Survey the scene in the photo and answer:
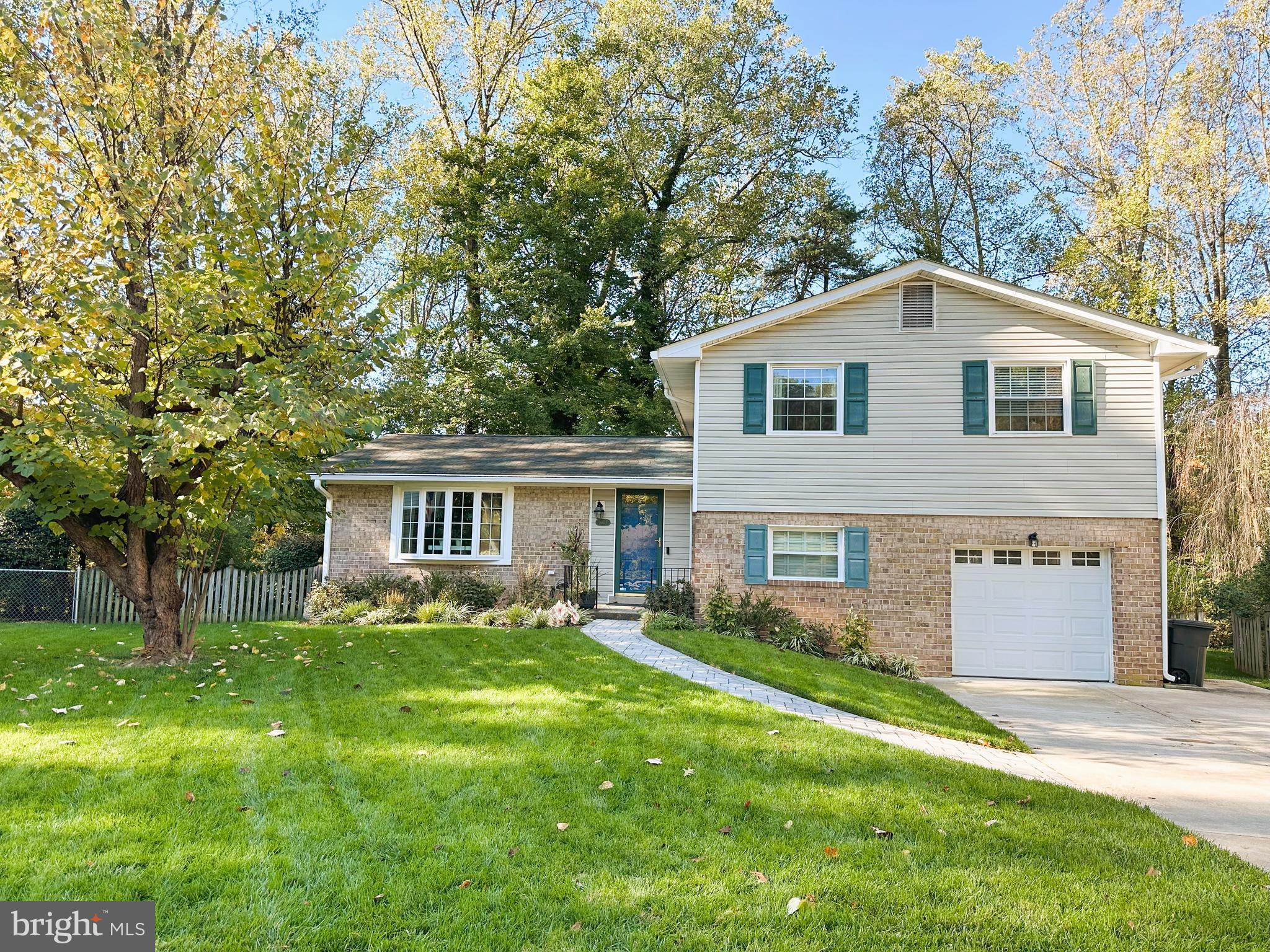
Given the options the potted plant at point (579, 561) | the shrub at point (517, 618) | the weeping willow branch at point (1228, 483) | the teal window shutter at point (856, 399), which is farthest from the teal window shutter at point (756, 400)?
the weeping willow branch at point (1228, 483)

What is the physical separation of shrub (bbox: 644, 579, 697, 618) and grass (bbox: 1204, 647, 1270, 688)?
8.84m

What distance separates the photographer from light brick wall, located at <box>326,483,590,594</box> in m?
15.0

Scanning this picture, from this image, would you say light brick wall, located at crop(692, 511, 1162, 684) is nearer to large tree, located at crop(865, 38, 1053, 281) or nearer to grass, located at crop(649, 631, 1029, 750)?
grass, located at crop(649, 631, 1029, 750)

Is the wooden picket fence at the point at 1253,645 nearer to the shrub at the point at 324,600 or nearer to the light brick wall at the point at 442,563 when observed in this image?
the light brick wall at the point at 442,563

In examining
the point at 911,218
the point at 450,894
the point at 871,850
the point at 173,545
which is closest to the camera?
the point at 450,894

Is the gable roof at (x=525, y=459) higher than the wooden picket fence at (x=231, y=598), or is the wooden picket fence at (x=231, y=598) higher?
the gable roof at (x=525, y=459)

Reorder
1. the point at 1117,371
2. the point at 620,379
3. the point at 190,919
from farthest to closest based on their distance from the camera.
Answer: the point at 620,379
the point at 1117,371
the point at 190,919

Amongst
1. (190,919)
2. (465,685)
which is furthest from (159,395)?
(190,919)

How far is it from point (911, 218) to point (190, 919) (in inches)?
1107

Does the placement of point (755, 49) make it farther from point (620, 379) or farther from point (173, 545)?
point (173, 545)

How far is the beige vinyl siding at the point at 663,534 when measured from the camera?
14.9 m

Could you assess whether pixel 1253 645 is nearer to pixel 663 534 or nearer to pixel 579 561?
pixel 663 534

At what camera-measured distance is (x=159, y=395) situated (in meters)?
8.12

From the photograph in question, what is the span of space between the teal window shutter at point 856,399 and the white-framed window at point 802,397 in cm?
16
